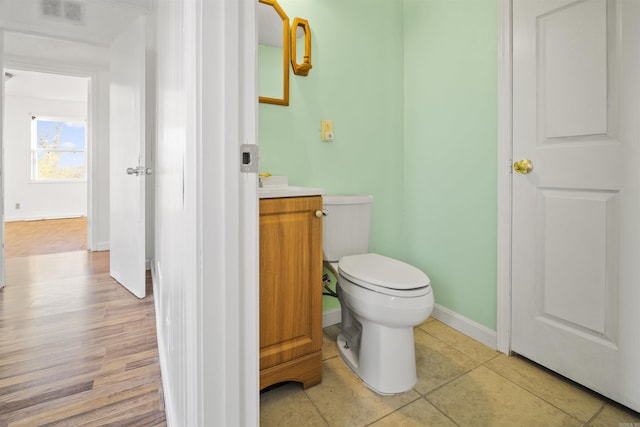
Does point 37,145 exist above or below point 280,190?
above

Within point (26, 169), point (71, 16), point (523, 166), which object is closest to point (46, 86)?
point (26, 169)

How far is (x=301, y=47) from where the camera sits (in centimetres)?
171

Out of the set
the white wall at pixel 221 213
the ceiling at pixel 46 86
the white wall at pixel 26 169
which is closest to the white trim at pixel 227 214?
the white wall at pixel 221 213

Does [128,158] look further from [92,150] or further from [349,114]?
[92,150]

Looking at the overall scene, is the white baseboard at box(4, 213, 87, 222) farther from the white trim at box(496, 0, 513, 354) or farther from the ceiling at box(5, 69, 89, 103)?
the white trim at box(496, 0, 513, 354)

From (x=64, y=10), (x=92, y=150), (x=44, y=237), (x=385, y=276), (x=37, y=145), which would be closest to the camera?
(x=385, y=276)

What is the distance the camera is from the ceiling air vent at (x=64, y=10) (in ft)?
7.86

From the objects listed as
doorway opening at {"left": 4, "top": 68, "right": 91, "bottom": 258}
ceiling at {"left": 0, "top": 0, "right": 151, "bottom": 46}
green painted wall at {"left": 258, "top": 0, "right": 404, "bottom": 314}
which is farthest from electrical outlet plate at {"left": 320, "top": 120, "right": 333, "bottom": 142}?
doorway opening at {"left": 4, "top": 68, "right": 91, "bottom": 258}

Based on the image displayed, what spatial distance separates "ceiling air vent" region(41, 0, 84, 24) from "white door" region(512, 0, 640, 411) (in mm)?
3037

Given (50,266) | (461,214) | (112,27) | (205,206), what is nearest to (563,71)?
(461,214)

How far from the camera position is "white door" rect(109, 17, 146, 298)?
7.07 feet

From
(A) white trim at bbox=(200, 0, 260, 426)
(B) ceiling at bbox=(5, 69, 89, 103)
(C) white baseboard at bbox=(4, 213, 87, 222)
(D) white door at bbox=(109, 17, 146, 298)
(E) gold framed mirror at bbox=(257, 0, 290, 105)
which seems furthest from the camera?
(C) white baseboard at bbox=(4, 213, 87, 222)

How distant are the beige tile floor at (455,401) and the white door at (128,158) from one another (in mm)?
1551

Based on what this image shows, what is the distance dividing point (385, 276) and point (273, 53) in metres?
1.26
